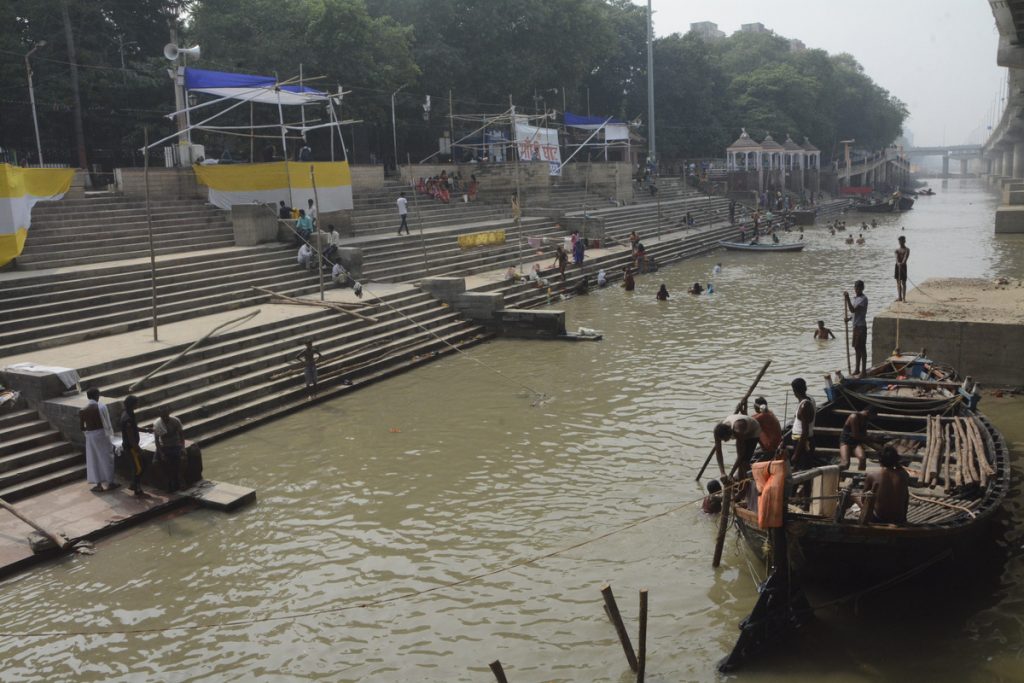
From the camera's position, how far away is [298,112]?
33875mm

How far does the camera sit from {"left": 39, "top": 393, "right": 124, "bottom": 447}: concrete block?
1042 cm

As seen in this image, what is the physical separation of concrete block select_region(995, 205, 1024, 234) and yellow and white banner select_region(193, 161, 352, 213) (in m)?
33.1

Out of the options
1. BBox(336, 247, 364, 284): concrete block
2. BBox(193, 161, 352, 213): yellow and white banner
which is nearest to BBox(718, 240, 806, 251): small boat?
BBox(193, 161, 352, 213): yellow and white banner

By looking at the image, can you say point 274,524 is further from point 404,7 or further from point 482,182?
point 404,7

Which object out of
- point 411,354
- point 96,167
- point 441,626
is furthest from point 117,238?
point 441,626

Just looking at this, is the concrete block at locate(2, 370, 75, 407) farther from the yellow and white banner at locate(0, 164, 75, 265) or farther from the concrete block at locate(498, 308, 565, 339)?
the concrete block at locate(498, 308, 565, 339)

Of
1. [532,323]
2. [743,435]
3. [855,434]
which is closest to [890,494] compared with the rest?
[743,435]

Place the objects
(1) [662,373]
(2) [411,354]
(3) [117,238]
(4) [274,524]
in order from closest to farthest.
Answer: (4) [274,524] < (1) [662,373] < (2) [411,354] < (3) [117,238]

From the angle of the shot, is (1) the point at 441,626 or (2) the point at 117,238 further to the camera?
(2) the point at 117,238

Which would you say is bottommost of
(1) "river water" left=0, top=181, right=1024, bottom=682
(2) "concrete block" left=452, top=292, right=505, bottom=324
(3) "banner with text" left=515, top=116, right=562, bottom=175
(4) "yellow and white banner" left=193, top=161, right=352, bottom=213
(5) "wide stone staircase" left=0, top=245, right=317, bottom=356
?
(1) "river water" left=0, top=181, right=1024, bottom=682

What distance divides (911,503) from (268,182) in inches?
717

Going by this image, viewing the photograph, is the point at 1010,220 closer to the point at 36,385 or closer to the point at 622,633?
the point at 622,633

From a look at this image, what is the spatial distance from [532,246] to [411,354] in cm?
1161

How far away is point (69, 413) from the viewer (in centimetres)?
1048
